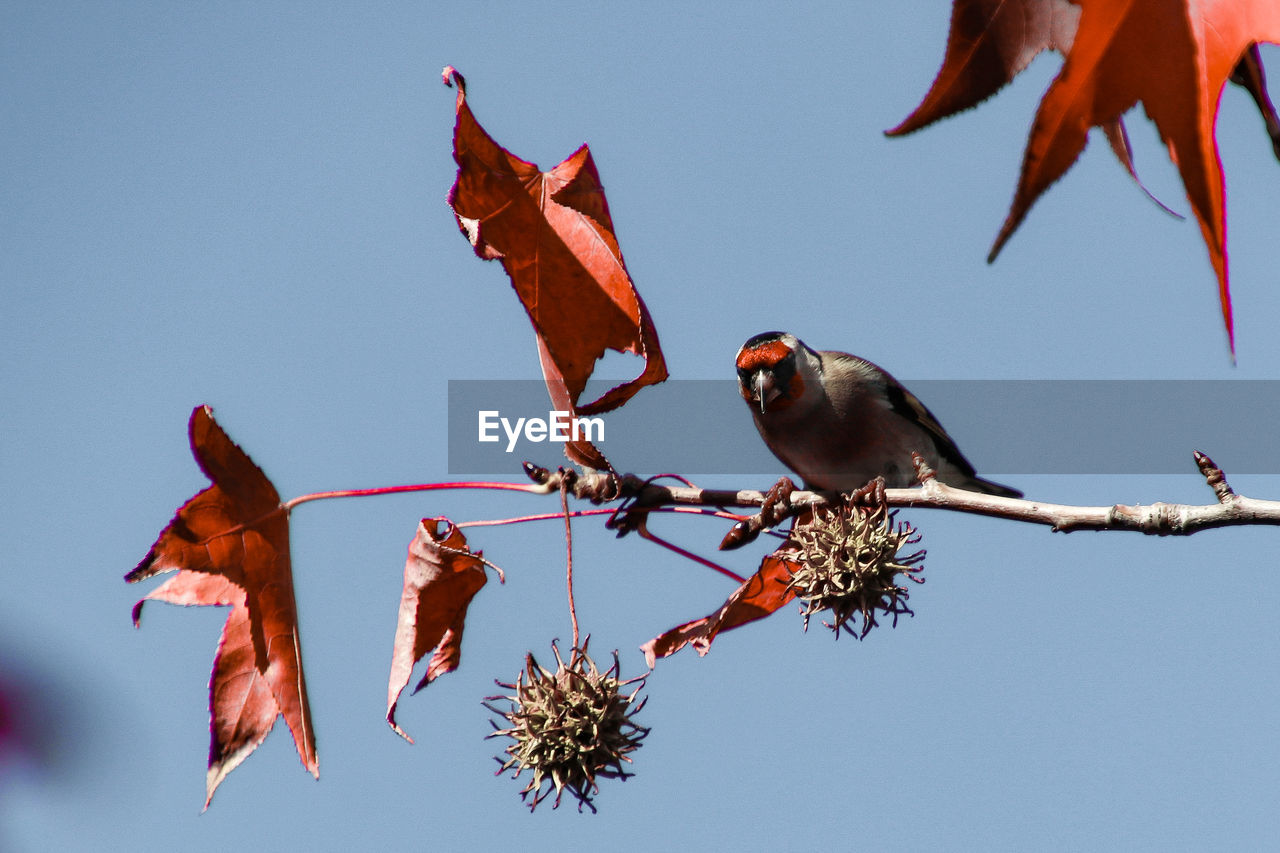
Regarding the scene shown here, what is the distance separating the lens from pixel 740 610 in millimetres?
3244

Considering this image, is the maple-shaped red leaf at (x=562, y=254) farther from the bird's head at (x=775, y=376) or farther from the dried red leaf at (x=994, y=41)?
the bird's head at (x=775, y=376)

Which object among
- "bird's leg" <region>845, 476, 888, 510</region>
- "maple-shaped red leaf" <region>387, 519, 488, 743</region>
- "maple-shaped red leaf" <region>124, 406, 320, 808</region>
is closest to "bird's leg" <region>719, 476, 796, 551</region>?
"bird's leg" <region>845, 476, 888, 510</region>

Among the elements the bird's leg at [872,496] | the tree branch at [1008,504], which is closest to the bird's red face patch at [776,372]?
the tree branch at [1008,504]

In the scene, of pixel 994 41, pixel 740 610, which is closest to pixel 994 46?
pixel 994 41

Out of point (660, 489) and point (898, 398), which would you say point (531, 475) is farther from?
point (898, 398)

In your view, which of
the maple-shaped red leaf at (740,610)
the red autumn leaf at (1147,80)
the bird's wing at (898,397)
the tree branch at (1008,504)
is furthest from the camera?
the bird's wing at (898,397)

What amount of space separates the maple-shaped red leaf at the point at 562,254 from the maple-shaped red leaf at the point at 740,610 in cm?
63

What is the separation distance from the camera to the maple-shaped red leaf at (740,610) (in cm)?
318

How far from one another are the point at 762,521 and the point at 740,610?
10.3 inches

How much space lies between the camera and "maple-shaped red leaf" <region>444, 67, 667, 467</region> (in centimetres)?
303

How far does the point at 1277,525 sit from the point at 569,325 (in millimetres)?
1779

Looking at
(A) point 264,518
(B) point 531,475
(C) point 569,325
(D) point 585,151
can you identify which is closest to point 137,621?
(A) point 264,518

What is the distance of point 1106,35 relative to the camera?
88.0 inches

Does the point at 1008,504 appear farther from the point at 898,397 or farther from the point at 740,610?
the point at 898,397
